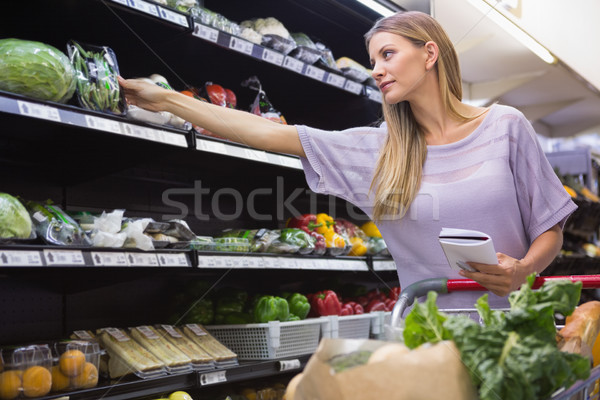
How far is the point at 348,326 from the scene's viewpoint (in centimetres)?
317

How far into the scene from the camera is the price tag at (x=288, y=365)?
260 cm

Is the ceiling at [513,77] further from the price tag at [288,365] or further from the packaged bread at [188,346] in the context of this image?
the packaged bread at [188,346]

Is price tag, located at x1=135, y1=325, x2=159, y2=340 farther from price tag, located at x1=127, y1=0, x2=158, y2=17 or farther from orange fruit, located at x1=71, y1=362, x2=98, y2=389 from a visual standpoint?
price tag, located at x1=127, y1=0, x2=158, y2=17

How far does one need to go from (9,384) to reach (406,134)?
1.38 m

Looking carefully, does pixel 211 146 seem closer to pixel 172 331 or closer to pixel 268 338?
pixel 172 331

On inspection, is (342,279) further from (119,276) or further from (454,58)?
(454,58)

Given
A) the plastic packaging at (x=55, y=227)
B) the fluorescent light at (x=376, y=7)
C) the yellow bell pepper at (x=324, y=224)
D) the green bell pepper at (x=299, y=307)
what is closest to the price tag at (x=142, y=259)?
the plastic packaging at (x=55, y=227)

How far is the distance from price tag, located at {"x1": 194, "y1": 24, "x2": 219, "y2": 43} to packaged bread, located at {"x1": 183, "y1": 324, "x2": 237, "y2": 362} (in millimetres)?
1186

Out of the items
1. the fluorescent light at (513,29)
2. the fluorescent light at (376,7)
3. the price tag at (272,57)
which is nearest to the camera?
the price tag at (272,57)

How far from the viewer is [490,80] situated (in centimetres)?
684

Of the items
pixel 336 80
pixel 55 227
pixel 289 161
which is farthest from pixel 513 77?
pixel 55 227

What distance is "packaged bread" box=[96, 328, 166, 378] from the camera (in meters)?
2.08

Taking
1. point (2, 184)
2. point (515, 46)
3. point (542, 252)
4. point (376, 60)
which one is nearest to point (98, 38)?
point (2, 184)

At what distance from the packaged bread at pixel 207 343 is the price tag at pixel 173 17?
4.02 ft
